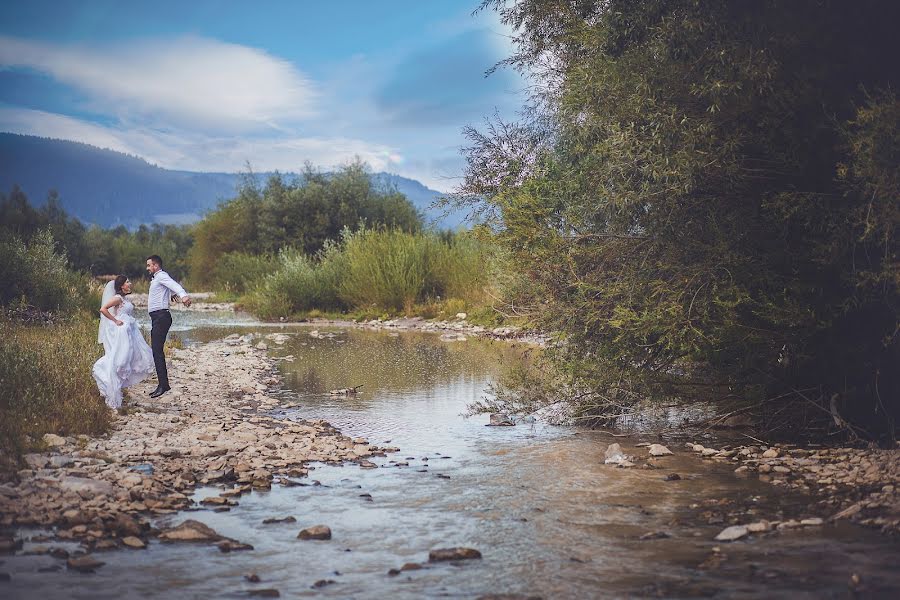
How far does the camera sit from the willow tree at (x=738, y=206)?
880 centimetres

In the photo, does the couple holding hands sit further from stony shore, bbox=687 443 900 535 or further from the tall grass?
the tall grass

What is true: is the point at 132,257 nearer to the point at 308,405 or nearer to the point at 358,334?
the point at 358,334

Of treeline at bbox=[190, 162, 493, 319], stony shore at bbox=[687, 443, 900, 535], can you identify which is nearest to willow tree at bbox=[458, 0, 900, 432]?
stony shore at bbox=[687, 443, 900, 535]

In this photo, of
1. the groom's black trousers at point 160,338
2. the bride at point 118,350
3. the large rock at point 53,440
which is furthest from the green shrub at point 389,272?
the large rock at point 53,440

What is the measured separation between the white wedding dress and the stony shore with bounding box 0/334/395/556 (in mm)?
385

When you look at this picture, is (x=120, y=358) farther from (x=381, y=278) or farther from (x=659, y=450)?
(x=381, y=278)

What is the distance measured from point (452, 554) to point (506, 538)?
2.17 ft

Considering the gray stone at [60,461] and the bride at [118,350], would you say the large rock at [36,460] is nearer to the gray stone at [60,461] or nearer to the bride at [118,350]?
the gray stone at [60,461]

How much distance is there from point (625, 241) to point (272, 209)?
114ft

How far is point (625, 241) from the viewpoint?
1025 cm

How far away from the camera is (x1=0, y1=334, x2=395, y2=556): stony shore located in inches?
262

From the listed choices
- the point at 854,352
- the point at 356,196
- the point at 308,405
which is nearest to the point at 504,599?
the point at 854,352

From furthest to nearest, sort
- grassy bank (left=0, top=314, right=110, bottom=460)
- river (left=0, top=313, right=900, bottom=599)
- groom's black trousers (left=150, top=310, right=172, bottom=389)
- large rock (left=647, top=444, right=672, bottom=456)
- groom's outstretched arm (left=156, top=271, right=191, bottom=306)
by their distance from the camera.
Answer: groom's black trousers (left=150, top=310, right=172, bottom=389), groom's outstretched arm (left=156, top=271, right=191, bottom=306), large rock (left=647, top=444, right=672, bottom=456), grassy bank (left=0, top=314, right=110, bottom=460), river (left=0, top=313, right=900, bottom=599)

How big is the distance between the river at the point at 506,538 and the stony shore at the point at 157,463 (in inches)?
11.1
